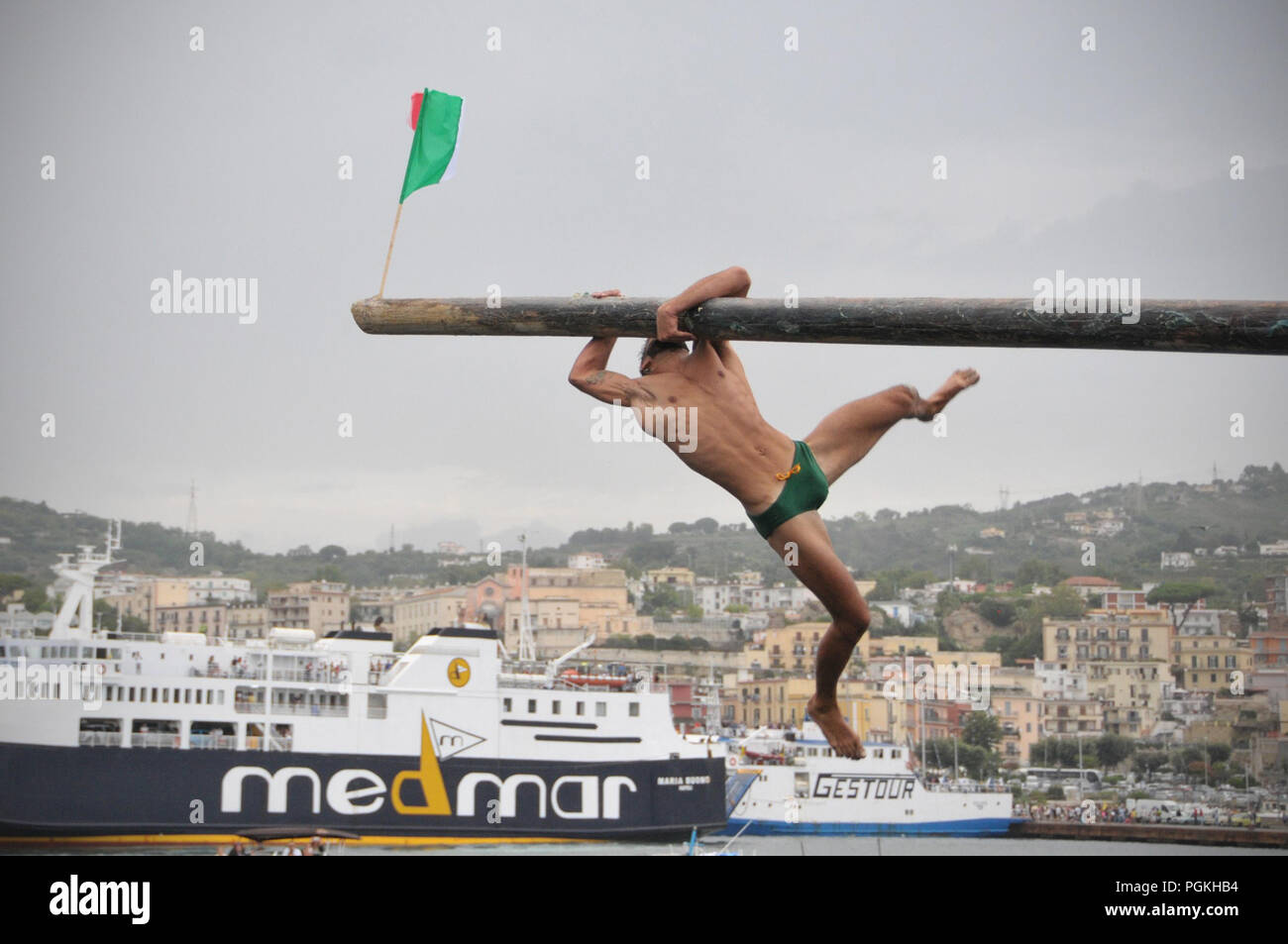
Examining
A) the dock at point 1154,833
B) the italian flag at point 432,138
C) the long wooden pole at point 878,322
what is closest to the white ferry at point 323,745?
the dock at point 1154,833

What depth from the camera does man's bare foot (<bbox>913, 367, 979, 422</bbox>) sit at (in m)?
4.53

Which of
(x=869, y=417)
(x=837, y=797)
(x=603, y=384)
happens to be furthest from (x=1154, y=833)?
(x=603, y=384)

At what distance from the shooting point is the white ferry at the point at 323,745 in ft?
127

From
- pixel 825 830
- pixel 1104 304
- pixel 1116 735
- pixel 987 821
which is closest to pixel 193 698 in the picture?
pixel 825 830

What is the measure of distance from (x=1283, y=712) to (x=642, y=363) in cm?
8012

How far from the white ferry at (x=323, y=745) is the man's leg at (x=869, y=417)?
122 ft

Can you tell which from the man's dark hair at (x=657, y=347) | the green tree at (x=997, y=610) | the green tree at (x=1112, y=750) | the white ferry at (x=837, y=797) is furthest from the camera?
the green tree at (x=997, y=610)

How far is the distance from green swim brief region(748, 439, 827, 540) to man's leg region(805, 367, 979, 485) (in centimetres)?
16

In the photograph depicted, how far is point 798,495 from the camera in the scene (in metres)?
4.25

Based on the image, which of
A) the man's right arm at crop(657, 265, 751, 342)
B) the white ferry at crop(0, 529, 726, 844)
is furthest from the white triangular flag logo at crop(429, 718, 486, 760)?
the man's right arm at crop(657, 265, 751, 342)

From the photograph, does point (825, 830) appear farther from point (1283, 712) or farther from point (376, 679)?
point (1283, 712)

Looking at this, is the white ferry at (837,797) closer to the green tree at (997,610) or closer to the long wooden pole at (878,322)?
the green tree at (997,610)

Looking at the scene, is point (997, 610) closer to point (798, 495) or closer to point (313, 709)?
point (313, 709)

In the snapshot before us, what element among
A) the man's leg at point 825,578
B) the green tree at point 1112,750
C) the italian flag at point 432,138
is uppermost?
the italian flag at point 432,138
